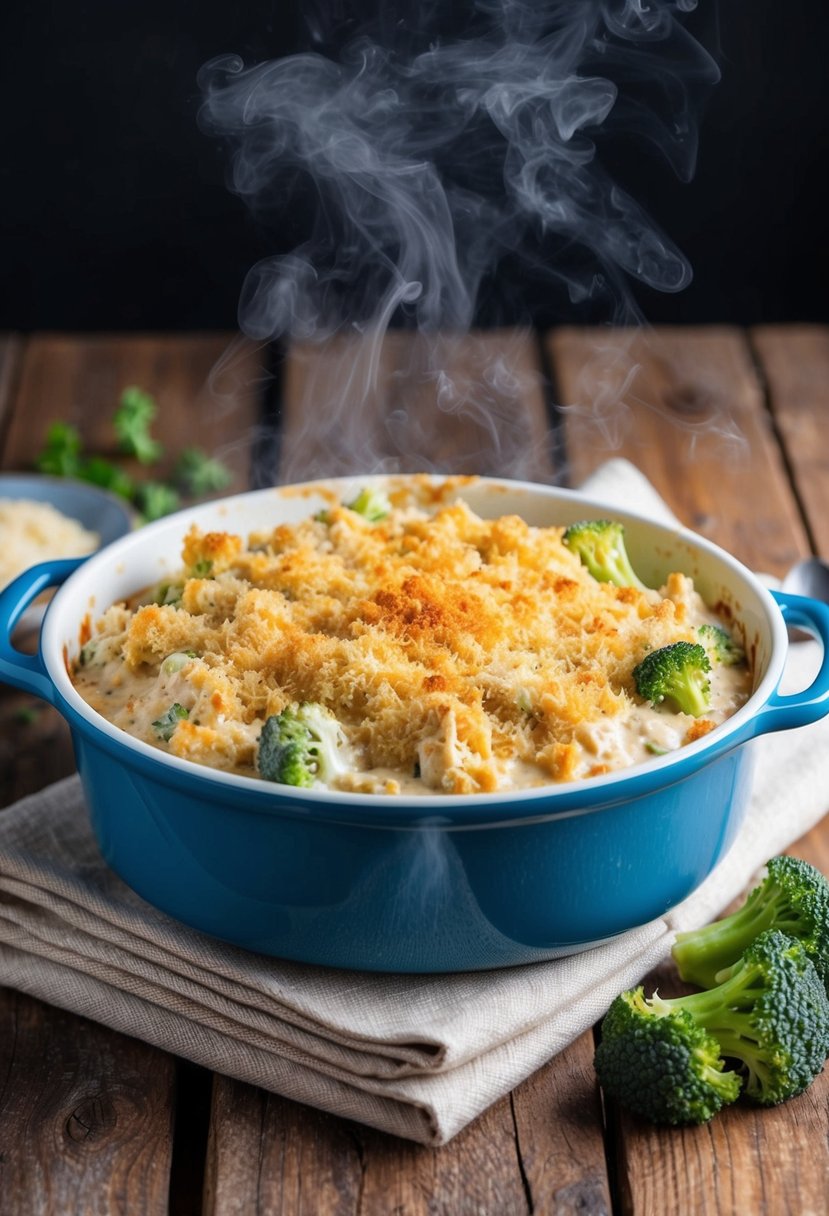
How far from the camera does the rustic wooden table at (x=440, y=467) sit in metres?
2.11

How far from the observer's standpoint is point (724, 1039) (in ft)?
7.33

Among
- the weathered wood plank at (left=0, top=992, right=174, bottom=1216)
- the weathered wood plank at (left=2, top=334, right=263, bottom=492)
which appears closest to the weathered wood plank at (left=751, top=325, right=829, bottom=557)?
the weathered wood plank at (left=2, top=334, right=263, bottom=492)

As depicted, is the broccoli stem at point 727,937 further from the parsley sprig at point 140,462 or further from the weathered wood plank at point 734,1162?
the parsley sprig at point 140,462

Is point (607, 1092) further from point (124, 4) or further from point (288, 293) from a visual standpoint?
point (124, 4)

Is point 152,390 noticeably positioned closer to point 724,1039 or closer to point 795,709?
point 795,709

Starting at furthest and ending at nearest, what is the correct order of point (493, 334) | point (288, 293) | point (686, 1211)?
1. point (493, 334)
2. point (288, 293)
3. point (686, 1211)

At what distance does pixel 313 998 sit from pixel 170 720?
484 mm

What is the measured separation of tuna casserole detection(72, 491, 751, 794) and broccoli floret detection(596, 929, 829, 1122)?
1.20 ft

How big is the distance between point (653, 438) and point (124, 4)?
2.52 m

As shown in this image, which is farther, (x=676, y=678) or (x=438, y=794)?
(x=676, y=678)

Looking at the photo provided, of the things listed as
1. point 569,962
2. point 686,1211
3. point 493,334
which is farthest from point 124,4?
point 686,1211

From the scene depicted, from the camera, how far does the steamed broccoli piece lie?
7.82ft

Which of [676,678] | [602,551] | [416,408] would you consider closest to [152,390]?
[416,408]

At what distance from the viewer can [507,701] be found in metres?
2.32
